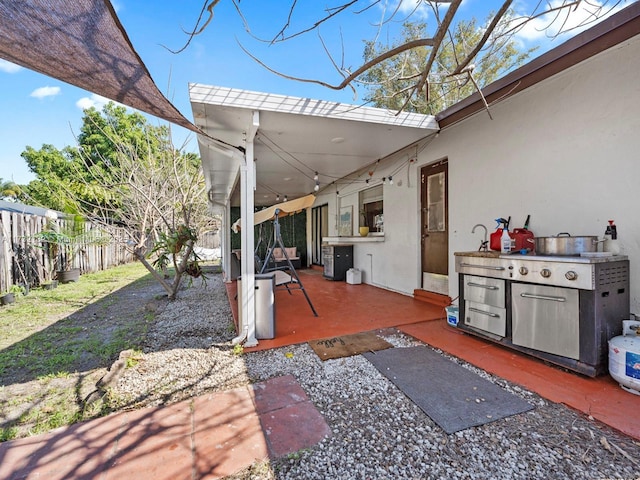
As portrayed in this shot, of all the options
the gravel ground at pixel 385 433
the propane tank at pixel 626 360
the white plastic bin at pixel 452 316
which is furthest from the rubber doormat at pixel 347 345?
the propane tank at pixel 626 360

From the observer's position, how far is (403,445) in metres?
1.76

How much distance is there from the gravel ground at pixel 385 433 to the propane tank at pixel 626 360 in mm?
612

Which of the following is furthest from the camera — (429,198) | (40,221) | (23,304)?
(40,221)

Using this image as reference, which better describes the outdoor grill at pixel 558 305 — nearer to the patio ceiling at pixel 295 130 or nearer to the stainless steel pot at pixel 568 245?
the stainless steel pot at pixel 568 245

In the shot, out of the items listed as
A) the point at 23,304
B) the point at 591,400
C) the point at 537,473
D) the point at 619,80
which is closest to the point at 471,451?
the point at 537,473

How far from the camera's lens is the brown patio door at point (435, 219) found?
16.2 feet

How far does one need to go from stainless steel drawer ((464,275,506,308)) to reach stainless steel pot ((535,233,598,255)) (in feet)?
1.72

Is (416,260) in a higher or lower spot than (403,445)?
higher

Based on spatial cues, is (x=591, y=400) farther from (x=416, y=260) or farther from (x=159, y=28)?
(x=159, y=28)

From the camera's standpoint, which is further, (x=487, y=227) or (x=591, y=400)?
(x=487, y=227)

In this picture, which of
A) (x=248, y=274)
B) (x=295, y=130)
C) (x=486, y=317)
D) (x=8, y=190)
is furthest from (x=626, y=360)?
(x=8, y=190)

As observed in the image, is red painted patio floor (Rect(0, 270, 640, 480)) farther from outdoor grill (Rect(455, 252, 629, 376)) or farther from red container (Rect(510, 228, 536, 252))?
red container (Rect(510, 228, 536, 252))

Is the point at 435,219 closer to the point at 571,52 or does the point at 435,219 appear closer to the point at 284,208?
the point at 284,208

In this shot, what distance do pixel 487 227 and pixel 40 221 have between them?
10239mm
